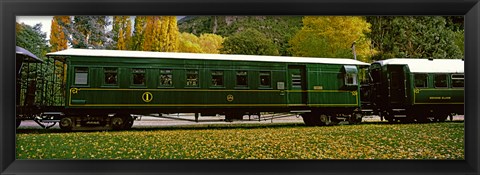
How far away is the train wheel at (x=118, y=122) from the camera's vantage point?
10.1 meters

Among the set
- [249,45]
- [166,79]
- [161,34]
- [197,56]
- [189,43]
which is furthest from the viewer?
[166,79]

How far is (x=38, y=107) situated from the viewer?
9.55 m

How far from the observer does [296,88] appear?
36.9 ft

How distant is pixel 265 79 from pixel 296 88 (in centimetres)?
96

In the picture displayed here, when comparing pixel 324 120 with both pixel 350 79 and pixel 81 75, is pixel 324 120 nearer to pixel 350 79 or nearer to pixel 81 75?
pixel 350 79

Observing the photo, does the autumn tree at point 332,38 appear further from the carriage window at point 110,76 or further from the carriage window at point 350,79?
the carriage window at point 110,76

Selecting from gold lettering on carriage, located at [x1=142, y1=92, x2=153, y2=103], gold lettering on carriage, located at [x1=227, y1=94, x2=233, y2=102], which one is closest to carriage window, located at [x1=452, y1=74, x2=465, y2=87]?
gold lettering on carriage, located at [x1=227, y1=94, x2=233, y2=102]

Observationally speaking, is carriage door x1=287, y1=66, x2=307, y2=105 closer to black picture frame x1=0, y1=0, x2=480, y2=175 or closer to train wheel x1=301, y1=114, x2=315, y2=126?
train wheel x1=301, y1=114, x2=315, y2=126

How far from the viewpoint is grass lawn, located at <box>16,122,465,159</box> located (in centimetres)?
775

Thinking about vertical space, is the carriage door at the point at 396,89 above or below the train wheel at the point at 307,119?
above

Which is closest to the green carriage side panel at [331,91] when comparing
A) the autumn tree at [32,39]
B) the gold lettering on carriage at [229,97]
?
the gold lettering on carriage at [229,97]

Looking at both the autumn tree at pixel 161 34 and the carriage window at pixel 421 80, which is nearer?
the autumn tree at pixel 161 34
